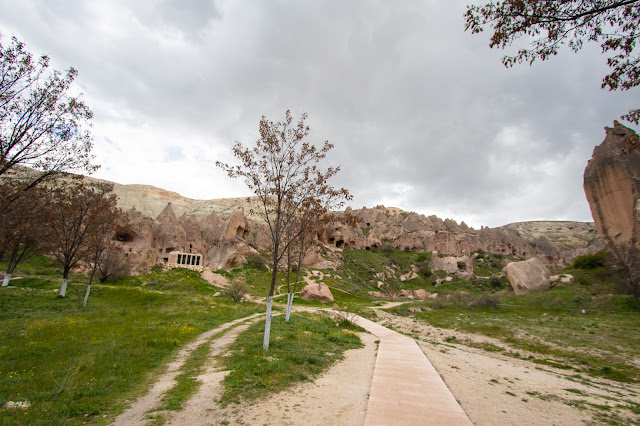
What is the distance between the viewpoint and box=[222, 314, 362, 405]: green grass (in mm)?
6941

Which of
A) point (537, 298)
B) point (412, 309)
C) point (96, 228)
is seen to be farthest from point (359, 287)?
point (96, 228)

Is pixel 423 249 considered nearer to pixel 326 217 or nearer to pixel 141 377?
pixel 326 217

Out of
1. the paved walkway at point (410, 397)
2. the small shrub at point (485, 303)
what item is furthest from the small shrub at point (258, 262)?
the paved walkway at point (410, 397)

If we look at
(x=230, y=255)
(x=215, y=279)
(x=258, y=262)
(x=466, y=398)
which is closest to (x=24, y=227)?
(x=215, y=279)

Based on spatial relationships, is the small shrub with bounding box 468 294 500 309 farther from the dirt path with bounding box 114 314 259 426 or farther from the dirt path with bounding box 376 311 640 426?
the dirt path with bounding box 114 314 259 426

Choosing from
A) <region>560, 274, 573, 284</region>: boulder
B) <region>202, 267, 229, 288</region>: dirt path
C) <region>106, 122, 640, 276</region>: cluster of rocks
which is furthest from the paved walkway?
<region>560, 274, 573, 284</region>: boulder

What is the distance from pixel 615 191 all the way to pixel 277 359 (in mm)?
49735

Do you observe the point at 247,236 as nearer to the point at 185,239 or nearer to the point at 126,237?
the point at 185,239

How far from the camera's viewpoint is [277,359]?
942cm

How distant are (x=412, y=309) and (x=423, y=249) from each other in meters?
63.7

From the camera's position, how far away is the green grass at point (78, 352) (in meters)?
5.78

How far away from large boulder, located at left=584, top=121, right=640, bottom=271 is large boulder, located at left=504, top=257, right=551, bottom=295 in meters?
7.46

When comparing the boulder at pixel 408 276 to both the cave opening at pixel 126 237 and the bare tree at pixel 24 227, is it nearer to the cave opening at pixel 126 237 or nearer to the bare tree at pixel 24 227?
the cave opening at pixel 126 237

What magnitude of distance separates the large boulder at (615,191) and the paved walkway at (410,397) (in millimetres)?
37833
